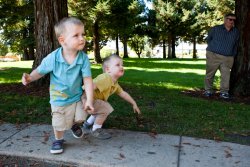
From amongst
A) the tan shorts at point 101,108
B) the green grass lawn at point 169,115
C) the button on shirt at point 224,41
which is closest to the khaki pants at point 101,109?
the tan shorts at point 101,108

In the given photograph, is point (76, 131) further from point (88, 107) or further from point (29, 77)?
point (29, 77)

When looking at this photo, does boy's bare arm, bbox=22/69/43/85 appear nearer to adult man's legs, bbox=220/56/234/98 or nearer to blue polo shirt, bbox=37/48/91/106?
blue polo shirt, bbox=37/48/91/106

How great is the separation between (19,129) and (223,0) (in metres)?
40.1

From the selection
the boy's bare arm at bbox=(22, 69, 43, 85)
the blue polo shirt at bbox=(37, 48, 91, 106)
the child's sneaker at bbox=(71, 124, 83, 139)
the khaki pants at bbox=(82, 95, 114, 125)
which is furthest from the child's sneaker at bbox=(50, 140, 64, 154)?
the boy's bare arm at bbox=(22, 69, 43, 85)

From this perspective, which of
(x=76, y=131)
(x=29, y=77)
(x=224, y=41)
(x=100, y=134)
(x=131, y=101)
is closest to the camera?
(x=29, y=77)

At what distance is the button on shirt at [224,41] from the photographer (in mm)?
8180

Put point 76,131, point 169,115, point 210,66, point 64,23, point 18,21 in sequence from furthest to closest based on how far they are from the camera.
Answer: point 18,21, point 210,66, point 169,115, point 76,131, point 64,23

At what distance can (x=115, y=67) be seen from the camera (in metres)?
4.62

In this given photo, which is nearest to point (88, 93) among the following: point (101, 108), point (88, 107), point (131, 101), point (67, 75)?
point (88, 107)

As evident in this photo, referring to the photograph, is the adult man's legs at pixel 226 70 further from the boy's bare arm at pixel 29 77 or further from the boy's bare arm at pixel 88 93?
the boy's bare arm at pixel 29 77

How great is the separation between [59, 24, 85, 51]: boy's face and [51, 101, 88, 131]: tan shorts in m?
0.70

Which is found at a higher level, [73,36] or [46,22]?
[46,22]

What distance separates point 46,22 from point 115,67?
14.0ft

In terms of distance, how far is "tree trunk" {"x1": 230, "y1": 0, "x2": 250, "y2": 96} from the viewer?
812 cm
